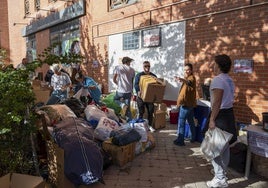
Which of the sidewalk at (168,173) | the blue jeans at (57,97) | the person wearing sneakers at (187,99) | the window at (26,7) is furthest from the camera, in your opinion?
the window at (26,7)

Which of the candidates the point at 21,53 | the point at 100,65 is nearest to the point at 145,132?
the point at 100,65

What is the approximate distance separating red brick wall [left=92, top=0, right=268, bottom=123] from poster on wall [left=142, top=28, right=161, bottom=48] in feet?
0.88

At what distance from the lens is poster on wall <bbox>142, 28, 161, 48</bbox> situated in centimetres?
824

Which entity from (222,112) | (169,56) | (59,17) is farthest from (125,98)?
(59,17)

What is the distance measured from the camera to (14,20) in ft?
69.7

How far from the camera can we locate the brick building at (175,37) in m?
5.76

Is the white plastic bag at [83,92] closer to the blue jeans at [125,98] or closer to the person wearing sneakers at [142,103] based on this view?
the blue jeans at [125,98]

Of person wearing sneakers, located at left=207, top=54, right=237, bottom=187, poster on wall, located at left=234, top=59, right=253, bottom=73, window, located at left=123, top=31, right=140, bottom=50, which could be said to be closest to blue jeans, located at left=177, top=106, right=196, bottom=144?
poster on wall, located at left=234, top=59, right=253, bottom=73

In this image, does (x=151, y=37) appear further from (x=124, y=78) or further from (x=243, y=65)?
(x=243, y=65)

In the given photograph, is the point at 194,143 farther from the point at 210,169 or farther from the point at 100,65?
the point at 100,65

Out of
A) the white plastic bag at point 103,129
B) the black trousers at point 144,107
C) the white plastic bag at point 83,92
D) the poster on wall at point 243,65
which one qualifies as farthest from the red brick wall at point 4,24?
the poster on wall at point 243,65

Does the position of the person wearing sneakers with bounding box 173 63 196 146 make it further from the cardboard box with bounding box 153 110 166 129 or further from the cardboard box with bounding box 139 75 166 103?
the cardboard box with bounding box 153 110 166 129

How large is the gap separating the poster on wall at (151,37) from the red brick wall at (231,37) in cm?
27

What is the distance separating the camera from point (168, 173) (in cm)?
423
